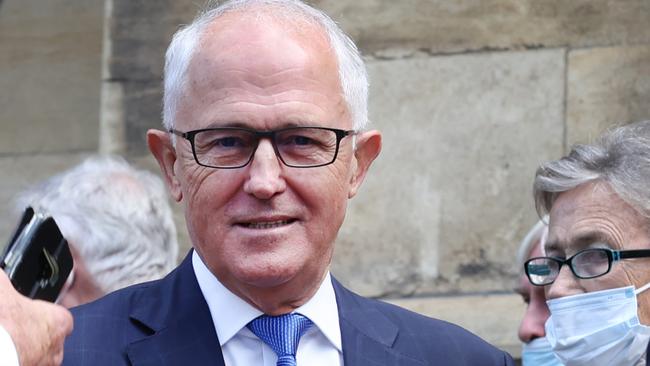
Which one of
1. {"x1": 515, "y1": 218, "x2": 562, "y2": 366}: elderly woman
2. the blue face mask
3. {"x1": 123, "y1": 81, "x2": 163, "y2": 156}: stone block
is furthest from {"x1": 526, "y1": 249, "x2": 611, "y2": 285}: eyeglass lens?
{"x1": 123, "y1": 81, "x2": 163, "y2": 156}: stone block

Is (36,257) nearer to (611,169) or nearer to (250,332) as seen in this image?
(250,332)

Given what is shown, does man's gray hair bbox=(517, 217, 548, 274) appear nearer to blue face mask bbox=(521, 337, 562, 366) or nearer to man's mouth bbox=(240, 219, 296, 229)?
blue face mask bbox=(521, 337, 562, 366)

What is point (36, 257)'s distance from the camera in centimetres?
329

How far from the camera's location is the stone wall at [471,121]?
20.6 feet

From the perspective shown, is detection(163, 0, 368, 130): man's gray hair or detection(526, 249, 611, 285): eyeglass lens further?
detection(526, 249, 611, 285): eyeglass lens

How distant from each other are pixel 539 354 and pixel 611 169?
86 centimetres

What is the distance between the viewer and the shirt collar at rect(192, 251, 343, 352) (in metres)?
3.57

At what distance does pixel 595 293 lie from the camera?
4.48 m

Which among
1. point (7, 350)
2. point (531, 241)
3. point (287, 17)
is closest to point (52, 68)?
point (531, 241)

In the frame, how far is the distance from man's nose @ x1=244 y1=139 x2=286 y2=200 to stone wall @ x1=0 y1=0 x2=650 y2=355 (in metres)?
2.88

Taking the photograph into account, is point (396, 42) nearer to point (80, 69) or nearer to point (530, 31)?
point (530, 31)

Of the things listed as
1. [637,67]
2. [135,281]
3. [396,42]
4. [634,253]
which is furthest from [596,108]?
[135,281]

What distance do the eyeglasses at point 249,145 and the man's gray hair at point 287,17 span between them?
0.13 metres

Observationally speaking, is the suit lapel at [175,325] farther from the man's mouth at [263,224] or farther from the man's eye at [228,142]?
the man's eye at [228,142]
